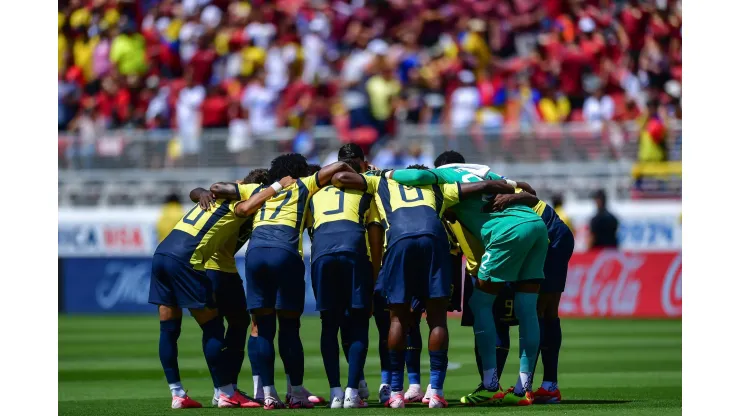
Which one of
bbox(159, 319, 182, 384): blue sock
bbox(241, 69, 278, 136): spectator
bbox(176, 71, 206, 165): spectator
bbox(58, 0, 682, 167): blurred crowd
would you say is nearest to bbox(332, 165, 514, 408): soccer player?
bbox(159, 319, 182, 384): blue sock

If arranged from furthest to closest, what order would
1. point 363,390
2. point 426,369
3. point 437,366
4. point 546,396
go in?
point 426,369
point 363,390
point 546,396
point 437,366

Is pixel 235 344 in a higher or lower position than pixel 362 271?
lower

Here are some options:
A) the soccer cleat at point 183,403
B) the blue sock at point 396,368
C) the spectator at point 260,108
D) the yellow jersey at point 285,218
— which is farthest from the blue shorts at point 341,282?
the spectator at point 260,108

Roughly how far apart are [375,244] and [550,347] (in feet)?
5.61

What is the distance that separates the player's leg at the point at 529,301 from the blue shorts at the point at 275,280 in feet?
5.89

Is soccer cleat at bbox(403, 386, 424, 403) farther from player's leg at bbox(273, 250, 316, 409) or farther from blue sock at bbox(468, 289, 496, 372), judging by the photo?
player's leg at bbox(273, 250, 316, 409)

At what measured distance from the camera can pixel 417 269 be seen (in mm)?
9672

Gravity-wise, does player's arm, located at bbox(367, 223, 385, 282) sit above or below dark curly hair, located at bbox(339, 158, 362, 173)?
below

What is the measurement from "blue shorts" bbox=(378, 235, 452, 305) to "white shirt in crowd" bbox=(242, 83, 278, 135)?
15426 millimetres

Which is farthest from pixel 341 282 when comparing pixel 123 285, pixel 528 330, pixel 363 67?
pixel 363 67

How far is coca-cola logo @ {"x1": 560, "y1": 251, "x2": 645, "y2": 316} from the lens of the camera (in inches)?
824

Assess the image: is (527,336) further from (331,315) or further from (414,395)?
(331,315)

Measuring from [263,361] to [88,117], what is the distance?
55.6ft
